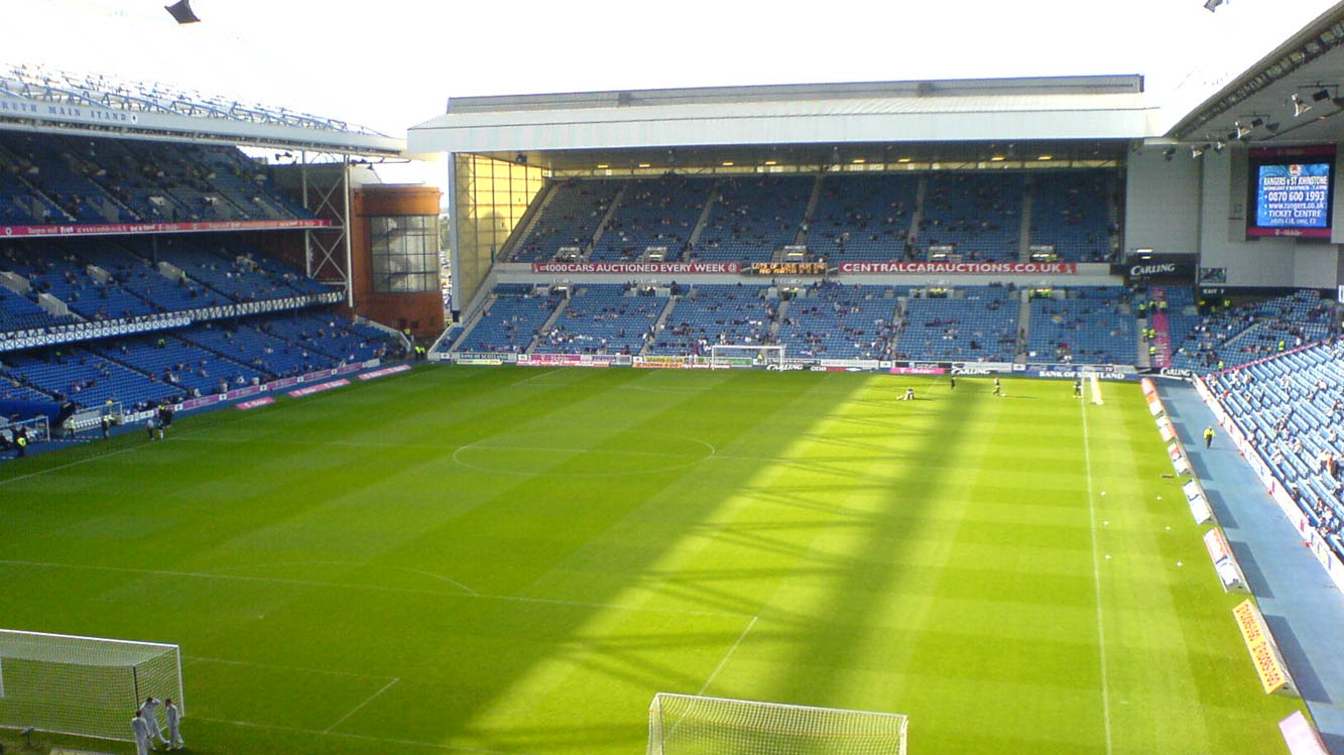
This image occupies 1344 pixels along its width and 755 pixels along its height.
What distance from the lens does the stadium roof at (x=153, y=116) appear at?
42.4 m

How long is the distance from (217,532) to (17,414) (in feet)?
55.2

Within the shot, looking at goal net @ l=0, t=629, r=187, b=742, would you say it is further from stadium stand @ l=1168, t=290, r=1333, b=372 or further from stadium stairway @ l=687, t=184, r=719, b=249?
stadium stairway @ l=687, t=184, r=719, b=249

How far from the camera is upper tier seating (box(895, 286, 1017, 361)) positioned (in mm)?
57594

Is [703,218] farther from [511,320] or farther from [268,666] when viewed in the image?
[268,666]

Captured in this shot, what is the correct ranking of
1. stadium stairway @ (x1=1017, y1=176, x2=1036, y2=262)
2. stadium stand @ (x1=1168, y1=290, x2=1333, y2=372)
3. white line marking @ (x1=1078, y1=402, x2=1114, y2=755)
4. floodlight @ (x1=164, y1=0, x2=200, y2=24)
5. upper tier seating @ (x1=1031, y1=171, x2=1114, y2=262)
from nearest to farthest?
white line marking @ (x1=1078, y1=402, x2=1114, y2=755), floodlight @ (x1=164, y1=0, x2=200, y2=24), stadium stand @ (x1=1168, y1=290, x2=1333, y2=372), upper tier seating @ (x1=1031, y1=171, x2=1114, y2=262), stadium stairway @ (x1=1017, y1=176, x2=1036, y2=262)

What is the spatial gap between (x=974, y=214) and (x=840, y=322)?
12.0 m

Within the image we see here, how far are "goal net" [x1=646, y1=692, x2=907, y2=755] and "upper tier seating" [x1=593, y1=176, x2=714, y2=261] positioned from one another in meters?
53.8

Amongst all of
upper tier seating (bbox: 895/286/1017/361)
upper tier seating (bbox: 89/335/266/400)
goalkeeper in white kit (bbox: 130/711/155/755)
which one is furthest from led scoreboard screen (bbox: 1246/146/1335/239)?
goalkeeper in white kit (bbox: 130/711/155/755)

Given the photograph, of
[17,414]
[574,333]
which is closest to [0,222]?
[17,414]

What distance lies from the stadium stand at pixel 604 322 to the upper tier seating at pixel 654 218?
308 centimetres

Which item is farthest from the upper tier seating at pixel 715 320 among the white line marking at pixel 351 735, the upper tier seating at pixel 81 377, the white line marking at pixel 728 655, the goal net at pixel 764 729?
the white line marking at pixel 351 735

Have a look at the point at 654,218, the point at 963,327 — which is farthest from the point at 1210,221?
the point at 654,218

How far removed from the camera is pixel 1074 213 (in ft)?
214

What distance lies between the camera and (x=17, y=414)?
39375mm
